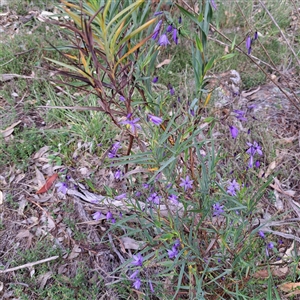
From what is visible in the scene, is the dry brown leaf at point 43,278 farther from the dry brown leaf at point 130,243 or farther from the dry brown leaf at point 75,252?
the dry brown leaf at point 130,243

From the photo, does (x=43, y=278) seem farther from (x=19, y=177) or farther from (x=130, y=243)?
(x=19, y=177)

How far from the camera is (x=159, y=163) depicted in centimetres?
138

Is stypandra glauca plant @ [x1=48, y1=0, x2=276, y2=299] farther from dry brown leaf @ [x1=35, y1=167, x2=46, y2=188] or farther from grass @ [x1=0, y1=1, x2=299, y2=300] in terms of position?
dry brown leaf @ [x1=35, y1=167, x2=46, y2=188]

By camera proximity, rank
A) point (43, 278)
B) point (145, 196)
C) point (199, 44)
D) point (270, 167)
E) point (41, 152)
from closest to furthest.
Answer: point (199, 44)
point (145, 196)
point (43, 278)
point (270, 167)
point (41, 152)

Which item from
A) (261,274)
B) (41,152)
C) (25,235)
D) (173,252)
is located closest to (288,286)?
(261,274)

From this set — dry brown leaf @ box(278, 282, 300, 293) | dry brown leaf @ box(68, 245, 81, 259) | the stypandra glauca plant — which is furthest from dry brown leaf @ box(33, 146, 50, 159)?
dry brown leaf @ box(278, 282, 300, 293)

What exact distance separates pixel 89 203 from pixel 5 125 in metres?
1.04

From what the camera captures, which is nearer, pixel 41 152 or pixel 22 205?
pixel 22 205

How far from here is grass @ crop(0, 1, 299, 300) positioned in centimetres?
155

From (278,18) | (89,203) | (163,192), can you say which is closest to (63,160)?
(89,203)

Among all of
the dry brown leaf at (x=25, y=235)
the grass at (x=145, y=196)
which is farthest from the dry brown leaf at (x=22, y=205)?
the dry brown leaf at (x=25, y=235)

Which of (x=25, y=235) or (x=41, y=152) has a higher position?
(x=41, y=152)

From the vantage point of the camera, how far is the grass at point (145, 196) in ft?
5.08

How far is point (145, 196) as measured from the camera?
6.63 feet
